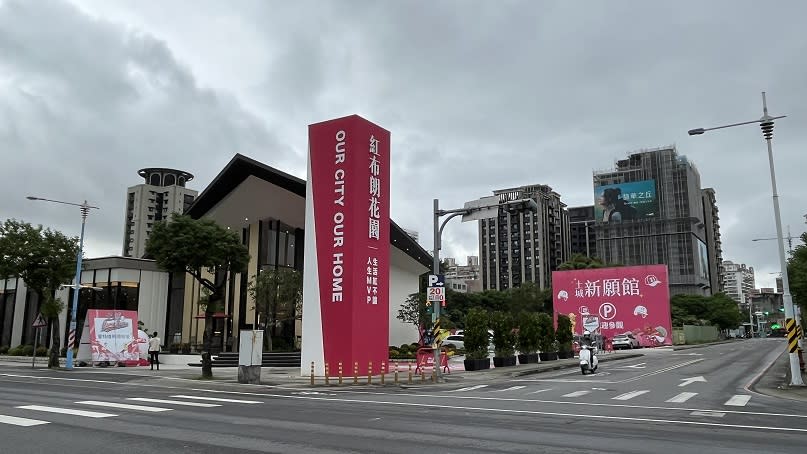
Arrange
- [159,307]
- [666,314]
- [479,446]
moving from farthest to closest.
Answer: [666,314], [159,307], [479,446]

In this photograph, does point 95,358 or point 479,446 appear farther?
point 95,358

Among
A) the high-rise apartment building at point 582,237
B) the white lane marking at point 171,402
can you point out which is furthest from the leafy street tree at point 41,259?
the high-rise apartment building at point 582,237

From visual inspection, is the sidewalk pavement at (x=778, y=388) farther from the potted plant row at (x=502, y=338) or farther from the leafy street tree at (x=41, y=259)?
the leafy street tree at (x=41, y=259)

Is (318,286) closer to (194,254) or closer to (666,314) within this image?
(194,254)

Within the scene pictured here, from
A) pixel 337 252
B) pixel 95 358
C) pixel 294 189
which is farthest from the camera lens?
pixel 294 189

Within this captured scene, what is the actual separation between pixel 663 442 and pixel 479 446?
9.74 feet

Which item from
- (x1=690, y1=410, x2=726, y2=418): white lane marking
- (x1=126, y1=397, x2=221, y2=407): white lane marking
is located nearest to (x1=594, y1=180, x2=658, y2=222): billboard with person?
(x1=690, y1=410, x2=726, y2=418): white lane marking

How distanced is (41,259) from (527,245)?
131369mm

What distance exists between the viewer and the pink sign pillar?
2528 centimetres

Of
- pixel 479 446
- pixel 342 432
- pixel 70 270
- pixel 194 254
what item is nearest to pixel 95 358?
pixel 70 270

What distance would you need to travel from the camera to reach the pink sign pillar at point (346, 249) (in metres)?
25.3

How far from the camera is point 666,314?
60.9 m

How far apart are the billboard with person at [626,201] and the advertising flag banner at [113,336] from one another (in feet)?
361

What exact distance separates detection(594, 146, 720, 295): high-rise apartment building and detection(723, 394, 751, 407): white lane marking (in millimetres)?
110805
